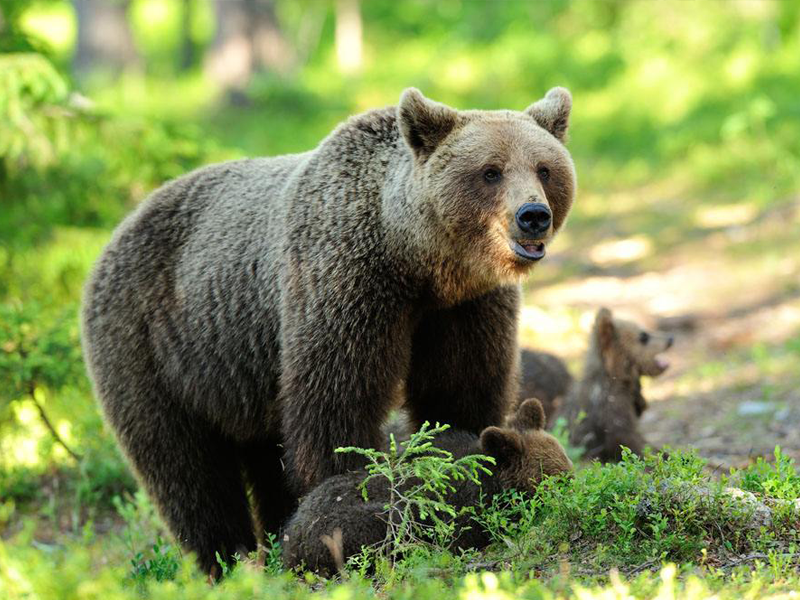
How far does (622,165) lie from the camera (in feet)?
64.9

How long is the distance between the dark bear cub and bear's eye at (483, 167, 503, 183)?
124cm

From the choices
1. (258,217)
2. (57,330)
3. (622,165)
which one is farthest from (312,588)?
(622,165)

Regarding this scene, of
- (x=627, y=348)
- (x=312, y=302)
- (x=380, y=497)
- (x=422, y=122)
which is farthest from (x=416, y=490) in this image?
(x=627, y=348)

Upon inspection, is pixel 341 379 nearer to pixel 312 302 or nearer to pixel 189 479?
pixel 312 302

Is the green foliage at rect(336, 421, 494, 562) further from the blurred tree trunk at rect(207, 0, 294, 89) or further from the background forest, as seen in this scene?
the blurred tree trunk at rect(207, 0, 294, 89)

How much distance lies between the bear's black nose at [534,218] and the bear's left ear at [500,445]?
101 cm

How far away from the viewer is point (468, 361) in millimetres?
6008

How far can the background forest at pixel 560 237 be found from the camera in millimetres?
4969

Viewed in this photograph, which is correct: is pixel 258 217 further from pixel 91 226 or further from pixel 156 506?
pixel 91 226

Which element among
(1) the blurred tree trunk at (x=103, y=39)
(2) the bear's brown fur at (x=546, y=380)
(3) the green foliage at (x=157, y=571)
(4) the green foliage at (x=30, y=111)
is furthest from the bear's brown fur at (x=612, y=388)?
(1) the blurred tree trunk at (x=103, y=39)

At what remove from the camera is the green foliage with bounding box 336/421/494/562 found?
16.8 ft

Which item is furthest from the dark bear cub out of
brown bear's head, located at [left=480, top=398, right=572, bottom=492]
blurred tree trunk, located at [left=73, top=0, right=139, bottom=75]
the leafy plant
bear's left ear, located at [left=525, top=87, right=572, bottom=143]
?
blurred tree trunk, located at [left=73, top=0, right=139, bottom=75]

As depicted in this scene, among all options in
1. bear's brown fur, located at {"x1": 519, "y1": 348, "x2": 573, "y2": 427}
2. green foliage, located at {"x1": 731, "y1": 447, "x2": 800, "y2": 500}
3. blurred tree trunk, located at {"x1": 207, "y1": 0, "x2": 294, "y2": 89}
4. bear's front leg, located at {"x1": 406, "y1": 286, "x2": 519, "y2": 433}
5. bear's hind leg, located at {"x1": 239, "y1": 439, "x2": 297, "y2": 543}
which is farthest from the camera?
blurred tree trunk, located at {"x1": 207, "y1": 0, "x2": 294, "y2": 89}

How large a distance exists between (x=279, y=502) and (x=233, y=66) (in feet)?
59.2
